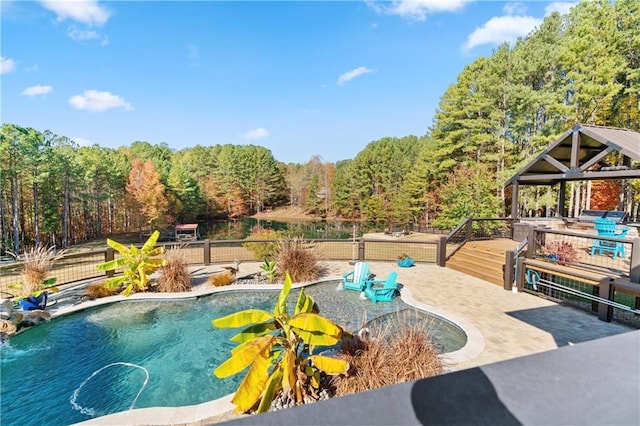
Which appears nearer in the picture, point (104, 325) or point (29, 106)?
point (104, 325)

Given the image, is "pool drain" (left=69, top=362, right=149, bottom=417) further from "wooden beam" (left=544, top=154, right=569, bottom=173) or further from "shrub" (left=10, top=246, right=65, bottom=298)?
"wooden beam" (left=544, top=154, right=569, bottom=173)

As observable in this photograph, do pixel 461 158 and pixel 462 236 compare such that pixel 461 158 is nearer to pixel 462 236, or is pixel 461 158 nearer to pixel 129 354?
pixel 462 236

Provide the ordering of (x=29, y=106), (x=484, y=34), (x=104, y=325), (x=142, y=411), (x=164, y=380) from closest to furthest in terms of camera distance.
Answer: (x=142, y=411) < (x=164, y=380) < (x=104, y=325) < (x=29, y=106) < (x=484, y=34)

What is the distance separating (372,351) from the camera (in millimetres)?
4484

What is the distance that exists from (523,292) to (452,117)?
23.2 m

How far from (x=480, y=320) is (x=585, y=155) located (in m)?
9.44

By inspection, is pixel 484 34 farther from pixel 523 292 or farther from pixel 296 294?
pixel 296 294

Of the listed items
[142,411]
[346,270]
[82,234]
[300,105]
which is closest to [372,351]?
[142,411]

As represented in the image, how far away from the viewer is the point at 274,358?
408 cm

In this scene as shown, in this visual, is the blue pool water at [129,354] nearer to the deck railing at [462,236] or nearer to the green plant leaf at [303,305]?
the green plant leaf at [303,305]

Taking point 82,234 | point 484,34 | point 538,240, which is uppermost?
point 484,34

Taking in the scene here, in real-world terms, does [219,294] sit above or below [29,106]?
below

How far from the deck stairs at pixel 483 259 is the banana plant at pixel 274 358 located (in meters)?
7.25

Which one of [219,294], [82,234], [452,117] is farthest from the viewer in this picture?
[82,234]
